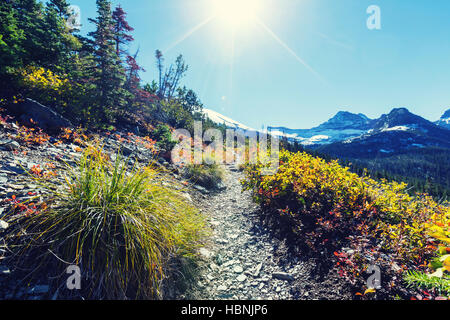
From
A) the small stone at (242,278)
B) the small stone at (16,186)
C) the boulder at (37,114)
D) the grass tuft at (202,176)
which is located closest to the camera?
the small stone at (16,186)

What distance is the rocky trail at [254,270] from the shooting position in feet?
9.73

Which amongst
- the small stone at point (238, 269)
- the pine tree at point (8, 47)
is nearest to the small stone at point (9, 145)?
the pine tree at point (8, 47)

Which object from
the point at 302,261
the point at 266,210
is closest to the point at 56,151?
the point at 266,210

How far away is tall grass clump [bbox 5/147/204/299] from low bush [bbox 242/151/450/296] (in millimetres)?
2852

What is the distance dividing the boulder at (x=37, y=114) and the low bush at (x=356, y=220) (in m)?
7.82

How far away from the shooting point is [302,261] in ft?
11.8

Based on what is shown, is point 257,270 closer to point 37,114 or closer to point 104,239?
point 104,239

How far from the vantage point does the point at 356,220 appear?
4129 mm

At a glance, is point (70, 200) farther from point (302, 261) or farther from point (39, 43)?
point (39, 43)

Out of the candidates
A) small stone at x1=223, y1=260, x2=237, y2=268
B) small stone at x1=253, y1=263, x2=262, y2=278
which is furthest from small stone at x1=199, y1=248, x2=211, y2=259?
small stone at x1=253, y1=263, x2=262, y2=278

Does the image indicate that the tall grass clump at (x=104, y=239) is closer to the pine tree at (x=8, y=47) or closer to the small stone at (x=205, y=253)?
the small stone at (x=205, y=253)

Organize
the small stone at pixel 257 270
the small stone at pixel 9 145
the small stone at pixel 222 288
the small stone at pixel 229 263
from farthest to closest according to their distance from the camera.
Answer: the small stone at pixel 9 145
the small stone at pixel 229 263
the small stone at pixel 257 270
the small stone at pixel 222 288

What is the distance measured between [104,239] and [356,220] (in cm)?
499
